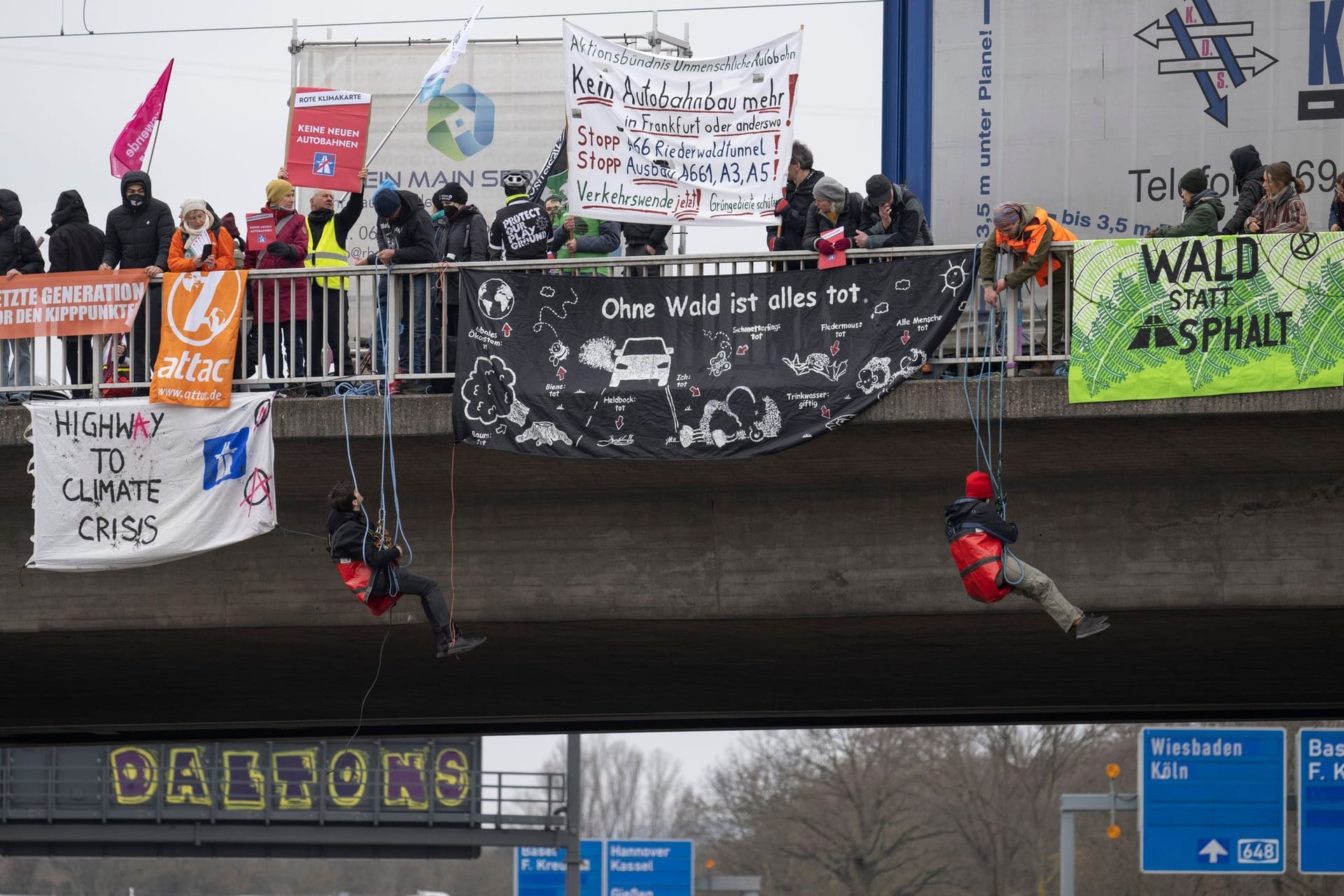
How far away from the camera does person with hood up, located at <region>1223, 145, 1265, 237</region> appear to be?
13.4m

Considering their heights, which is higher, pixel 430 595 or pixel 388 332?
pixel 388 332

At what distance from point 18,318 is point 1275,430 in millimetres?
9854

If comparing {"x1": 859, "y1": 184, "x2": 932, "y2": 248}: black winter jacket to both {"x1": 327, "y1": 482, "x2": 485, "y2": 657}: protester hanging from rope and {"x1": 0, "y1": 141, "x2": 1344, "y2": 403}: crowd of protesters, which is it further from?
{"x1": 327, "y1": 482, "x2": 485, "y2": 657}: protester hanging from rope

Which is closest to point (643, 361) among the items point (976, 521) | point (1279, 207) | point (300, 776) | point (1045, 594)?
point (976, 521)

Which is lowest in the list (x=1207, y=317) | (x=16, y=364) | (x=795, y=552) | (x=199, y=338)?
(x=795, y=552)

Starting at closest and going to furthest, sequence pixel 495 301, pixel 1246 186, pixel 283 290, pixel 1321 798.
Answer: pixel 1246 186 → pixel 495 301 → pixel 283 290 → pixel 1321 798

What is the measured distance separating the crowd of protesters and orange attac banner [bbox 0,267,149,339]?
0.40 feet

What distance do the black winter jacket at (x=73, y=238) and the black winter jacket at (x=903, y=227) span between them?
650 centimetres

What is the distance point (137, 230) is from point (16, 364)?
146 cm

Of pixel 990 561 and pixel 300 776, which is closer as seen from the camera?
pixel 990 561

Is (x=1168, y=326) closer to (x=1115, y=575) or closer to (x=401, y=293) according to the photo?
(x=1115, y=575)

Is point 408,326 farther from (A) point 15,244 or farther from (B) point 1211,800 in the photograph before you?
(B) point 1211,800

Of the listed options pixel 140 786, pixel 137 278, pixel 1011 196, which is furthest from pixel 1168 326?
pixel 140 786

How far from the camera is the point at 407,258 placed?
575 inches
